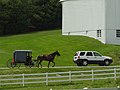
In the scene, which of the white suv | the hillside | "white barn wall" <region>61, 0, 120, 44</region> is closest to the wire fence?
the white suv

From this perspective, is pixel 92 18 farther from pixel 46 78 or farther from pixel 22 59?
pixel 46 78

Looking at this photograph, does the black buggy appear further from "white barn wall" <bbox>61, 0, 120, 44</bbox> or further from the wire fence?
"white barn wall" <bbox>61, 0, 120, 44</bbox>

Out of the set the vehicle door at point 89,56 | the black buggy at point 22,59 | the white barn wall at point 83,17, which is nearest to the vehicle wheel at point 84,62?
the vehicle door at point 89,56

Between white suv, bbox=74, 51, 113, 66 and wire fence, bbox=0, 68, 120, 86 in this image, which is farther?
white suv, bbox=74, 51, 113, 66

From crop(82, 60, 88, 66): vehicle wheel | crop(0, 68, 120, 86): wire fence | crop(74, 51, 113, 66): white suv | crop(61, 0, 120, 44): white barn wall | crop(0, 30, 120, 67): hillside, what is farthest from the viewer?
crop(61, 0, 120, 44): white barn wall

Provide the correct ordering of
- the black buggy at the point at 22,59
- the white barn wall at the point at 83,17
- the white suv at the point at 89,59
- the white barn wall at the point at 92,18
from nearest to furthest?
the black buggy at the point at 22,59 < the white suv at the point at 89,59 < the white barn wall at the point at 92,18 < the white barn wall at the point at 83,17

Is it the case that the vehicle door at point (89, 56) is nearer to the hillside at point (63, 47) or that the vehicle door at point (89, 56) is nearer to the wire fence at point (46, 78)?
the hillside at point (63, 47)

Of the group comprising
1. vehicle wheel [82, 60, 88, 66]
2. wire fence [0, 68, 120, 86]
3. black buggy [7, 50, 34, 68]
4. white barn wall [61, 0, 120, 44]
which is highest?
white barn wall [61, 0, 120, 44]

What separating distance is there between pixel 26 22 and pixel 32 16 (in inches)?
199

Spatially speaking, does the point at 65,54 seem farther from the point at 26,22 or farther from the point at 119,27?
the point at 26,22

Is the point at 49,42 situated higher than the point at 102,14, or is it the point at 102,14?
the point at 102,14

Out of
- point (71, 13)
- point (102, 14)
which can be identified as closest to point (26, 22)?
point (71, 13)

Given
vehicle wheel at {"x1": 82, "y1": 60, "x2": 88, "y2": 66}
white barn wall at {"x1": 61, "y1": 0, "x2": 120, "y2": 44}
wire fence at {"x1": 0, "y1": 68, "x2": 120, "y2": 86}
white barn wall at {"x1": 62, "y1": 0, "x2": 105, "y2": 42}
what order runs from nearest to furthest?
wire fence at {"x1": 0, "y1": 68, "x2": 120, "y2": 86} → vehicle wheel at {"x1": 82, "y1": 60, "x2": 88, "y2": 66} → white barn wall at {"x1": 61, "y1": 0, "x2": 120, "y2": 44} → white barn wall at {"x1": 62, "y1": 0, "x2": 105, "y2": 42}

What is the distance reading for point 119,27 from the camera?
218 ft
